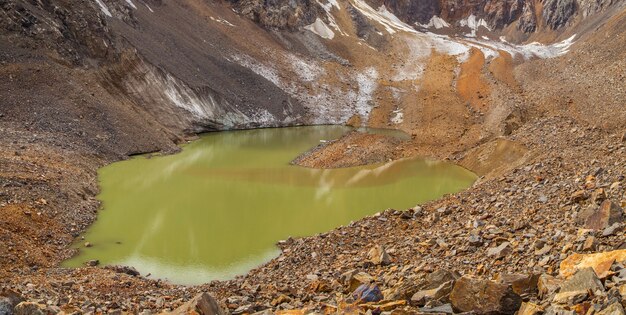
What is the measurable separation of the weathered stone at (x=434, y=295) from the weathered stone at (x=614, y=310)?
2791mm

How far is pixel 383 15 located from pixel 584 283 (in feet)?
318

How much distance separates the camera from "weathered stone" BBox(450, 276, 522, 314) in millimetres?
8117

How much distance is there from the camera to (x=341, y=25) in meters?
77.7

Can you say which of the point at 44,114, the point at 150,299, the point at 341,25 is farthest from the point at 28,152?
the point at 341,25

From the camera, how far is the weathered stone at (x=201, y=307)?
29.1 ft

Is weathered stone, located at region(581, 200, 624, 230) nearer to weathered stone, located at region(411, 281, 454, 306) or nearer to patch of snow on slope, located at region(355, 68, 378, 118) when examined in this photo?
weathered stone, located at region(411, 281, 454, 306)

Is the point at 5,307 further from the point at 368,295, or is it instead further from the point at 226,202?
the point at 226,202

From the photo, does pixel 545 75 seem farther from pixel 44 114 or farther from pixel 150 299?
pixel 150 299

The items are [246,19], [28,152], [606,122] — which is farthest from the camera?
[246,19]

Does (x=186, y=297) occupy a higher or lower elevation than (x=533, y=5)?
lower

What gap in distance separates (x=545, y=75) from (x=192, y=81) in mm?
32950

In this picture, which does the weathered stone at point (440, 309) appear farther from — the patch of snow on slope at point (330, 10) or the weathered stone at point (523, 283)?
the patch of snow on slope at point (330, 10)

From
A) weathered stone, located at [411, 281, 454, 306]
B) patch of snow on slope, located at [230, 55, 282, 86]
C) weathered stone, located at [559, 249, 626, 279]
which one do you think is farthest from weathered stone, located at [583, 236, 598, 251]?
patch of snow on slope, located at [230, 55, 282, 86]

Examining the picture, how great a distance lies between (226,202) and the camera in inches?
957
